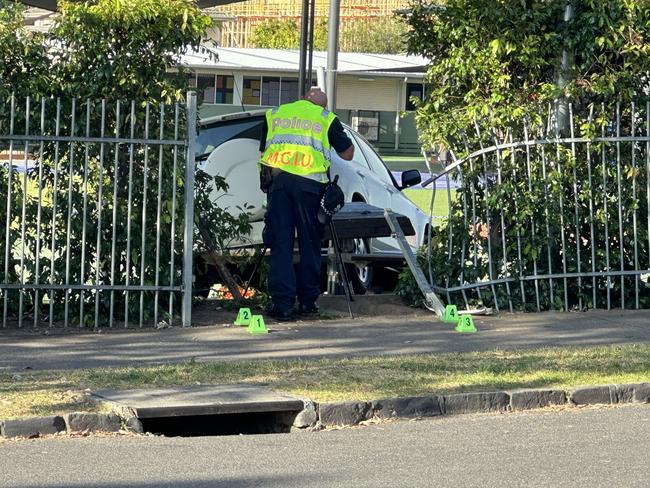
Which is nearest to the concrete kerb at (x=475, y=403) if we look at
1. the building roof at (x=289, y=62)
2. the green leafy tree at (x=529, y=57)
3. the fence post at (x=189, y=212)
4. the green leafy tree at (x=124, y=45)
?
the fence post at (x=189, y=212)

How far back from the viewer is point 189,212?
11391 millimetres

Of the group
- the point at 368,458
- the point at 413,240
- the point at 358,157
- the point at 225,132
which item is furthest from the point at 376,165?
the point at 368,458

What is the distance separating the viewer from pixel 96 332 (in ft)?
36.7

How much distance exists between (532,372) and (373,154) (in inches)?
265

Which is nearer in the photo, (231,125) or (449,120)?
(449,120)

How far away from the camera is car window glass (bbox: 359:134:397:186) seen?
15.2m

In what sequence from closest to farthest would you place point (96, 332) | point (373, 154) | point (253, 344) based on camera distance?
point (253, 344) < point (96, 332) < point (373, 154)

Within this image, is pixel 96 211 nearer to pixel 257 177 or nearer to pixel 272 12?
pixel 257 177

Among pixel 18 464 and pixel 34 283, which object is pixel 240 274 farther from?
pixel 18 464

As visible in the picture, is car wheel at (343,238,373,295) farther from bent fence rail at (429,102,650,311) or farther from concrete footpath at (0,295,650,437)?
bent fence rail at (429,102,650,311)

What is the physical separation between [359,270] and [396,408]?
620cm

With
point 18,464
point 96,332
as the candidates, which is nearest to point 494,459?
point 18,464

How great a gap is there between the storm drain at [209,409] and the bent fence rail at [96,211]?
3.11m

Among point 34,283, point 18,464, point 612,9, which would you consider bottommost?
point 18,464
